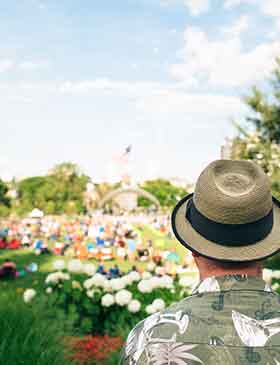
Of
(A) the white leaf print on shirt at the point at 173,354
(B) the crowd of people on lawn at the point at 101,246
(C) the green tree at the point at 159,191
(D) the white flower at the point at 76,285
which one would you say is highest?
(A) the white leaf print on shirt at the point at 173,354

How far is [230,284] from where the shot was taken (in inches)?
68.5

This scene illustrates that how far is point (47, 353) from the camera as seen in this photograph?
14.4 ft

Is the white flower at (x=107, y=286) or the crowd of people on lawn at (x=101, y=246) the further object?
the crowd of people on lawn at (x=101, y=246)

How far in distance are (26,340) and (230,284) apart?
3091mm

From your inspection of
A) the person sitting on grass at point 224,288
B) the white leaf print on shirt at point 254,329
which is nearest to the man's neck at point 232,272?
the person sitting on grass at point 224,288

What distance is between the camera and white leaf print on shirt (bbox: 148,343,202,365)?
1616 millimetres

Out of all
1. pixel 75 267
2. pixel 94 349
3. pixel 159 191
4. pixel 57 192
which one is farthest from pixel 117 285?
pixel 159 191

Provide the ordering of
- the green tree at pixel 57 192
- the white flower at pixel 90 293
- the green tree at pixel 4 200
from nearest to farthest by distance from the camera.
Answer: the white flower at pixel 90 293
the green tree at pixel 4 200
the green tree at pixel 57 192

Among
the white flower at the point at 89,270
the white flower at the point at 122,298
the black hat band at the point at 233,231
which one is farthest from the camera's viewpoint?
the white flower at the point at 89,270

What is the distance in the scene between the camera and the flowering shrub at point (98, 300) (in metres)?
7.45

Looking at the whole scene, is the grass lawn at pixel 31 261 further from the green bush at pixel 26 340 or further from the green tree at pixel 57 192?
the green tree at pixel 57 192

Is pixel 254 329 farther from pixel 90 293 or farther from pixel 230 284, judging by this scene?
pixel 90 293

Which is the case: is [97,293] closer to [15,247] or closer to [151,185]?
[15,247]

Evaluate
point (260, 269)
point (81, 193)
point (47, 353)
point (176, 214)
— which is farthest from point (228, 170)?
point (81, 193)
